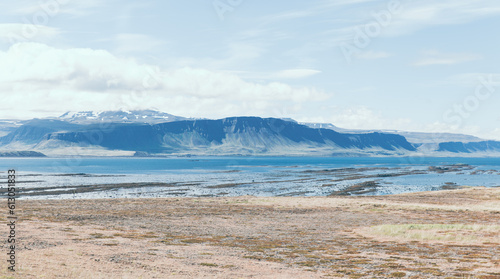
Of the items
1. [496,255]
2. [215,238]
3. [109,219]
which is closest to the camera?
[496,255]

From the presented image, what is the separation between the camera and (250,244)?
32.6 metres

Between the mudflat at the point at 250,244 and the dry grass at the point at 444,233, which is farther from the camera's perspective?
the dry grass at the point at 444,233

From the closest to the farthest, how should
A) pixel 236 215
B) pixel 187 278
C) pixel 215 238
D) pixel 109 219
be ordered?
1. pixel 187 278
2. pixel 215 238
3. pixel 109 219
4. pixel 236 215

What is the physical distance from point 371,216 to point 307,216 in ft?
25.7

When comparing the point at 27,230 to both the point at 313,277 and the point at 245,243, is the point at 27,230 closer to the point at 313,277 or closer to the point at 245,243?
the point at 245,243

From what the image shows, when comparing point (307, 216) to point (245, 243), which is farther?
point (307, 216)

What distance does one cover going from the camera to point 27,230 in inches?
1410

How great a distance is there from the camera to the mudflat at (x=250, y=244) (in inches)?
912

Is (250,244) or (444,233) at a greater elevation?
(250,244)

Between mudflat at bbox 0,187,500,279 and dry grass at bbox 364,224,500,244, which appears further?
dry grass at bbox 364,224,500,244

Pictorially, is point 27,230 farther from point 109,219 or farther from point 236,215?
point 236,215

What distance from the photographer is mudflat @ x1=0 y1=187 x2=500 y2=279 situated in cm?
2317

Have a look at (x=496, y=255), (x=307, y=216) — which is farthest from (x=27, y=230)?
(x=496, y=255)

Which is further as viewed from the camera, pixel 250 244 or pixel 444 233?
pixel 444 233
